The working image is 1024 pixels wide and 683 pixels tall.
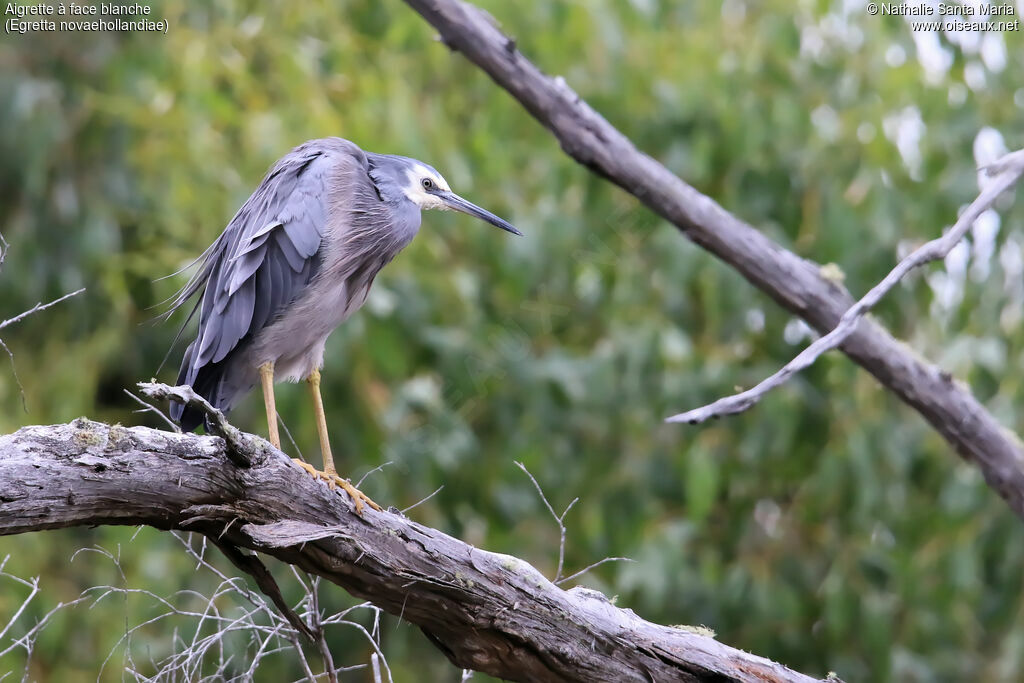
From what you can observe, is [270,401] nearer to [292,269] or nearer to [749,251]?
[292,269]

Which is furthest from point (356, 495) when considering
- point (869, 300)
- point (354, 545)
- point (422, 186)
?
point (422, 186)

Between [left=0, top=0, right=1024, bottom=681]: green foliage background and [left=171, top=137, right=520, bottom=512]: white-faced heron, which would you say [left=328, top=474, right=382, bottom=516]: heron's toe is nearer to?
[left=171, top=137, right=520, bottom=512]: white-faced heron

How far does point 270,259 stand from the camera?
3.03 metres

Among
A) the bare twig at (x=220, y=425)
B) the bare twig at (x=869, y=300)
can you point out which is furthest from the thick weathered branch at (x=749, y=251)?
the bare twig at (x=220, y=425)

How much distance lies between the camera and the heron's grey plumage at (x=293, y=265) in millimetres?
3002

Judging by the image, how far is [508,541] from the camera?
4660mm

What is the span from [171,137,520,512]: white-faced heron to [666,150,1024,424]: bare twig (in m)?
1.28

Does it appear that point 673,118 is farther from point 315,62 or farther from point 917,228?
point 315,62

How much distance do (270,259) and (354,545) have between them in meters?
1.15

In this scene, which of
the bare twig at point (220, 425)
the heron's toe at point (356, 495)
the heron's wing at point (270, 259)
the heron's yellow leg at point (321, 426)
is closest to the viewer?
the bare twig at point (220, 425)

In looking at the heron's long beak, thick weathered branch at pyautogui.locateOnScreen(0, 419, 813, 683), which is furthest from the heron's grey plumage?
thick weathered branch at pyautogui.locateOnScreen(0, 419, 813, 683)

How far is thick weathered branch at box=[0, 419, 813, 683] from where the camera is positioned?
1836mm

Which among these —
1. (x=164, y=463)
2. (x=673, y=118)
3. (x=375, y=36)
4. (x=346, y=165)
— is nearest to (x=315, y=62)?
→ (x=375, y=36)

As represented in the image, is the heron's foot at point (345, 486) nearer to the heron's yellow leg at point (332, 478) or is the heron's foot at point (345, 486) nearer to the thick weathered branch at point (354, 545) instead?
the heron's yellow leg at point (332, 478)
